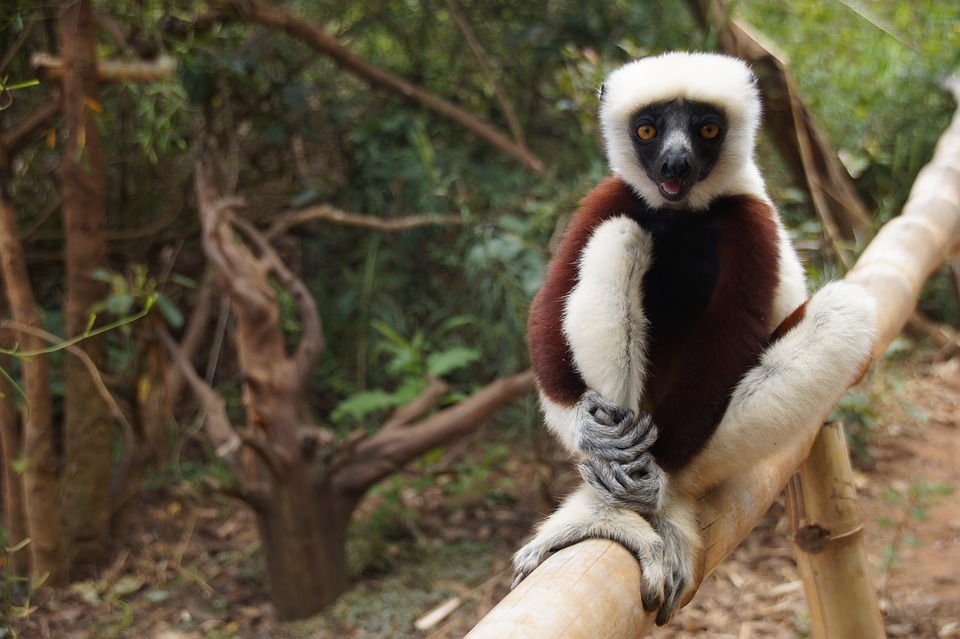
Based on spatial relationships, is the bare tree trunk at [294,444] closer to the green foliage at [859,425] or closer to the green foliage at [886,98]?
the green foliage at [859,425]

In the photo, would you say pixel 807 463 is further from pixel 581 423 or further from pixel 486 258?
pixel 486 258

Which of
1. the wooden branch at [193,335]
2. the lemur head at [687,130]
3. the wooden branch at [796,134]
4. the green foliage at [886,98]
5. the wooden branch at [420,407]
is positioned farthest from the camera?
the green foliage at [886,98]

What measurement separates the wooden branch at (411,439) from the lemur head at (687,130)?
2.09m

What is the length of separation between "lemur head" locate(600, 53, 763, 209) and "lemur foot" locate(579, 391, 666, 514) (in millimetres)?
742

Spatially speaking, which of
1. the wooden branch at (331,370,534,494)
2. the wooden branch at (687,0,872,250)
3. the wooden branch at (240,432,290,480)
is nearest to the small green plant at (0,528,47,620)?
the wooden branch at (240,432,290,480)

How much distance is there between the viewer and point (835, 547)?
9.39 ft

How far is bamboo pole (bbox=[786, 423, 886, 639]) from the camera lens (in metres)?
2.85

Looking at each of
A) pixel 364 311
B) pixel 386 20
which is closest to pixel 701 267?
pixel 364 311

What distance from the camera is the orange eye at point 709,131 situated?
2697 mm

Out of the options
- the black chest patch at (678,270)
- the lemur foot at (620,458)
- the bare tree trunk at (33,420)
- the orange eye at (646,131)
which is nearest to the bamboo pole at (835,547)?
the black chest patch at (678,270)

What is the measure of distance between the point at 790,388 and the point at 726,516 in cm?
41

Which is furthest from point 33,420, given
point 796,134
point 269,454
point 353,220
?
point 796,134

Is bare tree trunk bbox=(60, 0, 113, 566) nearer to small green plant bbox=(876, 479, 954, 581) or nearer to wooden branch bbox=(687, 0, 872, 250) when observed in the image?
wooden branch bbox=(687, 0, 872, 250)

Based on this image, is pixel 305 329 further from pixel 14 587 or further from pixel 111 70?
pixel 14 587
